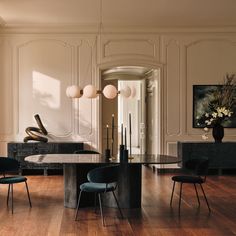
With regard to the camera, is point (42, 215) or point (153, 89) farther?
point (153, 89)

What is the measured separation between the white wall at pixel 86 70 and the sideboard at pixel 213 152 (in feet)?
2.00

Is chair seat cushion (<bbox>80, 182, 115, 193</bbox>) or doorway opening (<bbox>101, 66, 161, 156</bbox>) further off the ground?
doorway opening (<bbox>101, 66, 161, 156</bbox>)

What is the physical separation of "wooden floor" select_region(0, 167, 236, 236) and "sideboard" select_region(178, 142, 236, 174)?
1.55 metres

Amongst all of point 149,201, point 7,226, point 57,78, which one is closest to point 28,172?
point 57,78

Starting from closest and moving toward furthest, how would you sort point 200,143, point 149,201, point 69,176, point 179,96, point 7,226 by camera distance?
1. point 7,226
2. point 69,176
3. point 149,201
4. point 200,143
5. point 179,96

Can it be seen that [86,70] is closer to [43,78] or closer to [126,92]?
[43,78]

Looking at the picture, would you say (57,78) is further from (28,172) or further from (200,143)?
(200,143)

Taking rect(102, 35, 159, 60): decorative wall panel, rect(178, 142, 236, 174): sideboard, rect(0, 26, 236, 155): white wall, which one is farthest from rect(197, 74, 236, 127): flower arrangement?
rect(102, 35, 159, 60): decorative wall panel

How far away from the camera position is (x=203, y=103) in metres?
9.71

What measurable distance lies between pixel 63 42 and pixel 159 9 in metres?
2.49

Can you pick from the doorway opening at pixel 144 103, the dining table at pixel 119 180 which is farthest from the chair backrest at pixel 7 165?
the doorway opening at pixel 144 103

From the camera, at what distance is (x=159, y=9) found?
820cm

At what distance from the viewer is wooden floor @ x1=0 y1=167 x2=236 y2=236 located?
4977mm

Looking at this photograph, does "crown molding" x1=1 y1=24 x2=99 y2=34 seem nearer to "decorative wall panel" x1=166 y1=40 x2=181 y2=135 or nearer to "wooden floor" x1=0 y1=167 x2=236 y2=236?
"decorative wall panel" x1=166 y1=40 x2=181 y2=135
